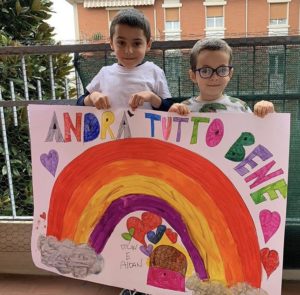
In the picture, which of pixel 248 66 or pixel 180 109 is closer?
pixel 180 109

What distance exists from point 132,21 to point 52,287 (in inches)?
53.3

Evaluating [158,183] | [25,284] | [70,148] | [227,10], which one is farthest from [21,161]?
[227,10]

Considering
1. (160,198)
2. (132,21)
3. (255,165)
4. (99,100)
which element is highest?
(132,21)

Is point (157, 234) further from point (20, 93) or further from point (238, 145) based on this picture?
point (20, 93)

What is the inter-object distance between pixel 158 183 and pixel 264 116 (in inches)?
17.7

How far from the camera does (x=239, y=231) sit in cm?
142

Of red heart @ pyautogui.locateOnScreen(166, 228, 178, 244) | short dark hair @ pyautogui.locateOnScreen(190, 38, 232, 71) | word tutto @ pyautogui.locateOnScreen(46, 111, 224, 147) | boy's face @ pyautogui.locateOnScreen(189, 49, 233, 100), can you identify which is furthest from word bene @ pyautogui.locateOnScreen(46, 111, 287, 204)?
red heart @ pyautogui.locateOnScreen(166, 228, 178, 244)

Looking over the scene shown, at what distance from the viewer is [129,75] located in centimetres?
149

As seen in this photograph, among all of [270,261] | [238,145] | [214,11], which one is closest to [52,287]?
[270,261]

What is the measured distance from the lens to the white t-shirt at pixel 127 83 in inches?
58.3

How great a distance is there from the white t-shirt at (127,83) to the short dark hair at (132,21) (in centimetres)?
13

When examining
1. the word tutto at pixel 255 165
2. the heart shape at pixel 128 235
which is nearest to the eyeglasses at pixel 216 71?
the word tutto at pixel 255 165

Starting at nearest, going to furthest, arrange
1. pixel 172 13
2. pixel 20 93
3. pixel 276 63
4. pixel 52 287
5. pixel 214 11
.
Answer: pixel 276 63 → pixel 52 287 → pixel 20 93 → pixel 172 13 → pixel 214 11

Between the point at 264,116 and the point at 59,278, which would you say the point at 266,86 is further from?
the point at 59,278
